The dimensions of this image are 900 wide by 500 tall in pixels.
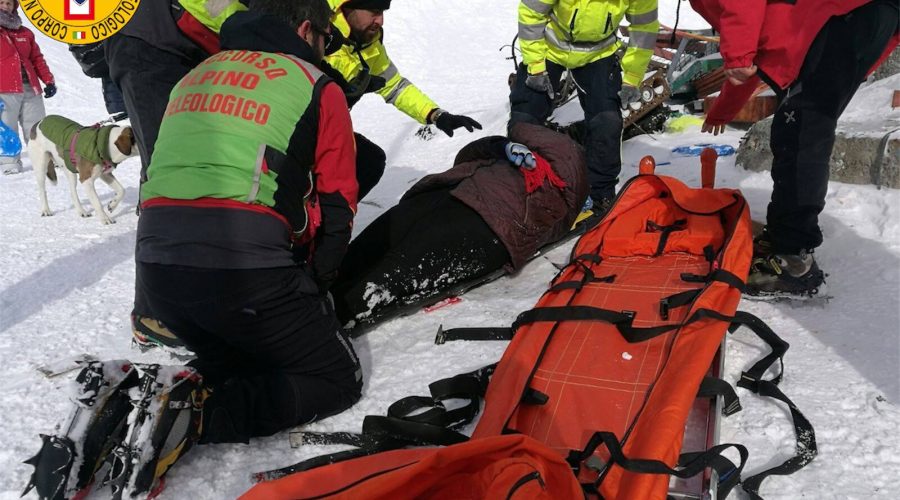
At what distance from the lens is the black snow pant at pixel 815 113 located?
2.36 meters

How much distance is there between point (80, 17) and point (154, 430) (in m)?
4.92

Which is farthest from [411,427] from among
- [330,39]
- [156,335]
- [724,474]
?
[330,39]

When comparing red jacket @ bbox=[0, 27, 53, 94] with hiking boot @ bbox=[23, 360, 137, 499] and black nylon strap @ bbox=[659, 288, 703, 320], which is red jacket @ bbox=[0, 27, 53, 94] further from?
black nylon strap @ bbox=[659, 288, 703, 320]

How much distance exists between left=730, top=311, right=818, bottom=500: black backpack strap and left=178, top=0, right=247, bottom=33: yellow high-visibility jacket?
2.43 meters

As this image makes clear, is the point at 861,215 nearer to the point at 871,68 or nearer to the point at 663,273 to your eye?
the point at 871,68

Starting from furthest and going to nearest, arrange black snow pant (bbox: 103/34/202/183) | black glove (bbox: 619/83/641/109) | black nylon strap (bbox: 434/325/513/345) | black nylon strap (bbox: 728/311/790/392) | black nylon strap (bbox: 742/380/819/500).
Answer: black glove (bbox: 619/83/641/109) → black snow pant (bbox: 103/34/202/183) → black nylon strap (bbox: 434/325/513/345) → black nylon strap (bbox: 728/311/790/392) → black nylon strap (bbox: 742/380/819/500)

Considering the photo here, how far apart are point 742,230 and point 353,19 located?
6.30 ft

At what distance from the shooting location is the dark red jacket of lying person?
292cm

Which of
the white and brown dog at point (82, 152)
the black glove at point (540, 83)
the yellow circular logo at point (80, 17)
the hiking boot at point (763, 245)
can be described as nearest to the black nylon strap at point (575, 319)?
the hiking boot at point (763, 245)

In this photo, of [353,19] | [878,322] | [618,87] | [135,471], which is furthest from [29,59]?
[878,322]

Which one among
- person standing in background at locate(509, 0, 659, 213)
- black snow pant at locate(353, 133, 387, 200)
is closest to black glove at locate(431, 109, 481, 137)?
black snow pant at locate(353, 133, 387, 200)

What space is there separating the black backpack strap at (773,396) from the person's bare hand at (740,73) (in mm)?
977

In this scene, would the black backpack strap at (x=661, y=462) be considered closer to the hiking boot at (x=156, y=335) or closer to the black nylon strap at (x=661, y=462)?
the black nylon strap at (x=661, y=462)

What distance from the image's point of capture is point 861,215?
10.3 feet
